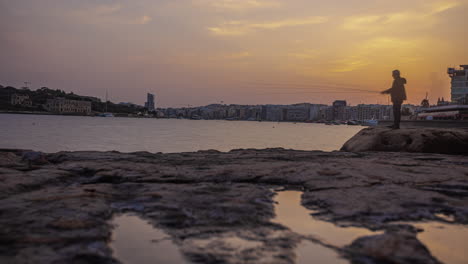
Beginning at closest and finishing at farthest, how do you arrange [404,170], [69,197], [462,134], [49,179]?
[69,197] → [49,179] → [404,170] → [462,134]

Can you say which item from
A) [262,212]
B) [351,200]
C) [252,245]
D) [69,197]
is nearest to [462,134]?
[351,200]

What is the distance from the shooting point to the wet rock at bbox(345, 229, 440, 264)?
2557mm

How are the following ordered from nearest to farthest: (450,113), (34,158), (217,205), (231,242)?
(231,242) < (217,205) < (34,158) < (450,113)

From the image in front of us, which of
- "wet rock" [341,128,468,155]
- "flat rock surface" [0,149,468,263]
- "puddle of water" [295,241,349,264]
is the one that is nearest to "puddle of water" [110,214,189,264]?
"flat rock surface" [0,149,468,263]

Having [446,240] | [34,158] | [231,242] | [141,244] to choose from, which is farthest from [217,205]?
[34,158]

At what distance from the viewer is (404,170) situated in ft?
20.6

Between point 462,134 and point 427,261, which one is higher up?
point 462,134

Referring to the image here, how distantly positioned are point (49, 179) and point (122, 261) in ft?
10.7

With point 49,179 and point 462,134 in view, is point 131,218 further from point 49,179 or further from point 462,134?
point 462,134

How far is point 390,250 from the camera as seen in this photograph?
2678 mm

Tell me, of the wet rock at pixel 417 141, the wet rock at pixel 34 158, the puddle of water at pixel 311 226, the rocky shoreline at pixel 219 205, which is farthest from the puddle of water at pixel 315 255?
the wet rock at pixel 417 141

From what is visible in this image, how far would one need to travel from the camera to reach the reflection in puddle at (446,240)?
2.77 m

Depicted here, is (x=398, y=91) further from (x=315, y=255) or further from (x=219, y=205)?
(x=315, y=255)

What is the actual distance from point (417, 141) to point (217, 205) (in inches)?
325
